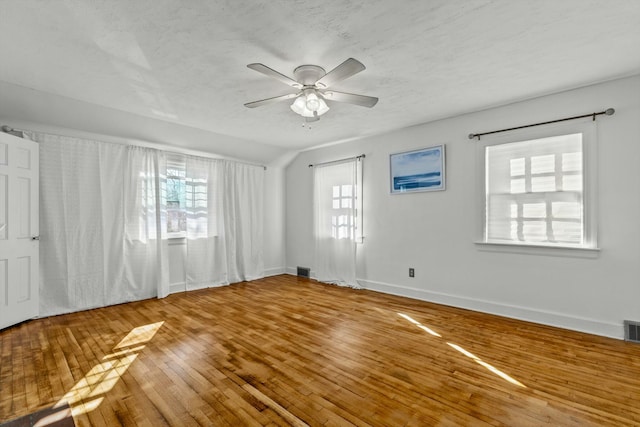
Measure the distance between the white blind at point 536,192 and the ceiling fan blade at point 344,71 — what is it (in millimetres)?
2371

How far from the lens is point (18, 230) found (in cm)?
326

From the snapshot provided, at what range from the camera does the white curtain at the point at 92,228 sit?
362cm

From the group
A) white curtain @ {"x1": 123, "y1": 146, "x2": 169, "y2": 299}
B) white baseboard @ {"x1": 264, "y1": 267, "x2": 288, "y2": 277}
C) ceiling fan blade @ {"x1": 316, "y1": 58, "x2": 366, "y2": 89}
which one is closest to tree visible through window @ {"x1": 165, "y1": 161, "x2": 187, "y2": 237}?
white curtain @ {"x1": 123, "y1": 146, "x2": 169, "y2": 299}

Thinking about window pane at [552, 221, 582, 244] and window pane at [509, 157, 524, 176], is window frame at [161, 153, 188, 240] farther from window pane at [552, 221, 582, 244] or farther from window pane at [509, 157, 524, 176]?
window pane at [552, 221, 582, 244]

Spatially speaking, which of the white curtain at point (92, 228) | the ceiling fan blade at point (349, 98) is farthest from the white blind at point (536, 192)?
the white curtain at point (92, 228)

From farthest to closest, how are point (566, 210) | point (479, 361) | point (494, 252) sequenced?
point (494, 252) → point (566, 210) → point (479, 361)

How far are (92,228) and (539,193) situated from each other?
557 cm

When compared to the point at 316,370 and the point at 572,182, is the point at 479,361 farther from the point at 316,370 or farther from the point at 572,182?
the point at 572,182

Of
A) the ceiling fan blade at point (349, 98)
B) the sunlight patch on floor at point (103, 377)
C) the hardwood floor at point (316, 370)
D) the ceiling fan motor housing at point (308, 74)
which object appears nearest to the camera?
the hardwood floor at point (316, 370)

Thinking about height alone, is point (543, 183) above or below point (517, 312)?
above

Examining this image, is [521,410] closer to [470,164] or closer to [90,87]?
[470,164]

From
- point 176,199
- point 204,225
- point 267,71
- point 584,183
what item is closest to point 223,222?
point 204,225

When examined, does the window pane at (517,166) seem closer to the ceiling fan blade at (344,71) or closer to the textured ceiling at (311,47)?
the textured ceiling at (311,47)

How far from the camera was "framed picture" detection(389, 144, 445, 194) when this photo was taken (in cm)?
411
